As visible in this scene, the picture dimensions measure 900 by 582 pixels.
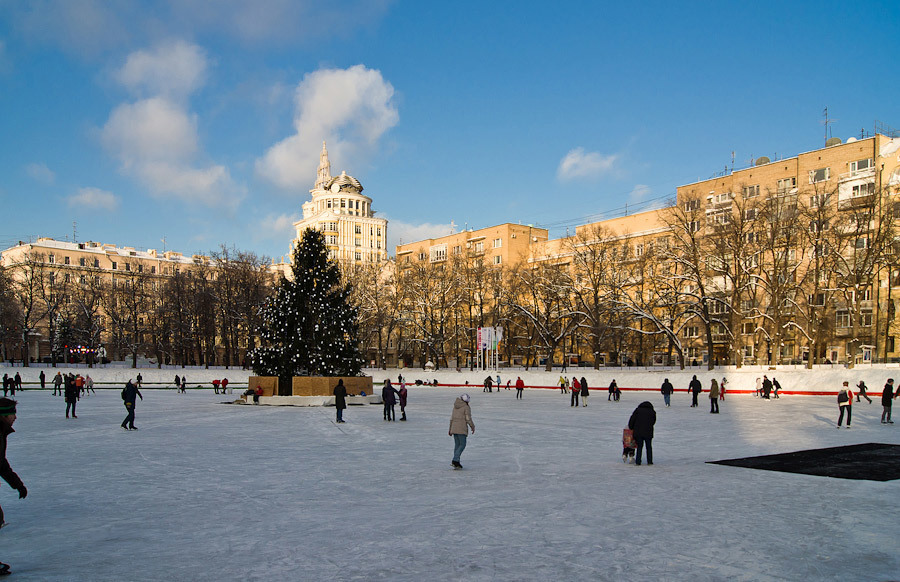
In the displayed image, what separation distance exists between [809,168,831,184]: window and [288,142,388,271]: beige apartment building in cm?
7978

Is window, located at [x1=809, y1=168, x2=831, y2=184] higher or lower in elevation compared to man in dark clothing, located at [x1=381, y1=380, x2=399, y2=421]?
higher

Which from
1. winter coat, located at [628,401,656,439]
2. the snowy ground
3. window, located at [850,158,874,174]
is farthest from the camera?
window, located at [850,158,874,174]


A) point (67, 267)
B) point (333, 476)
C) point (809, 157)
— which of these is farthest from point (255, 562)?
point (67, 267)

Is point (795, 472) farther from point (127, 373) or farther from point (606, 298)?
point (127, 373)

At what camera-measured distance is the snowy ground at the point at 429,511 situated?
23.4 feet

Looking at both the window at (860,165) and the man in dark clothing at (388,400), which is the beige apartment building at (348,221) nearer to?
the window at (860,165)

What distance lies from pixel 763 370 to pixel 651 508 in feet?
135

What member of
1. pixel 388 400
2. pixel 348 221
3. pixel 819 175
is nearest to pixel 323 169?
pixel 348 221

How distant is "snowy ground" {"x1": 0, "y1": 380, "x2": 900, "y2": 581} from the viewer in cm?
714

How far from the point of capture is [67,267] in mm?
94500

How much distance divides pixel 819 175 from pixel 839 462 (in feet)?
193

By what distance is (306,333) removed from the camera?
3466 cm

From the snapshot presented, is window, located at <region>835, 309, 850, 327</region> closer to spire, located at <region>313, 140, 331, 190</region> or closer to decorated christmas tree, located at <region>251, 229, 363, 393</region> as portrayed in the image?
decorated christmas tree, located at <region>251, 229, 363, 393</region>

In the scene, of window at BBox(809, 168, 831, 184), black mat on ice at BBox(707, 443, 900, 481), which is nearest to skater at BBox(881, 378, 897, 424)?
black mat on ice at BBox(707, 443, 900, 481)
